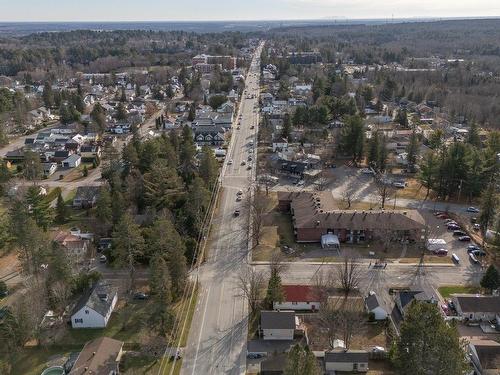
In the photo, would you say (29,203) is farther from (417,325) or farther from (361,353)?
(417,325)

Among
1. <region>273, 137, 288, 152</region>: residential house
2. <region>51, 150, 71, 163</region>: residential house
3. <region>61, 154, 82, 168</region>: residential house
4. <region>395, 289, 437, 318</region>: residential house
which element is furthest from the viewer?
<region>273, 137, 288, 152</region>: residential house

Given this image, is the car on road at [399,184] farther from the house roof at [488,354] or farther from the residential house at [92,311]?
the residential house at [92,311]

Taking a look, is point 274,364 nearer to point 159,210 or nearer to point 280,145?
point 159,210

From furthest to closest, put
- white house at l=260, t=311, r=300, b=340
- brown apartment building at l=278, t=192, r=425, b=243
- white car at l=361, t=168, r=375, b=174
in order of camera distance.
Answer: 1. white car at l=361, t=168, r=375, b=174
2. brown apartment building at l=278, t=192, r=425, b=243
3. white house at l=260, t=311, r=300, b=340

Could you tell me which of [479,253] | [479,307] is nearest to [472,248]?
[479,253]

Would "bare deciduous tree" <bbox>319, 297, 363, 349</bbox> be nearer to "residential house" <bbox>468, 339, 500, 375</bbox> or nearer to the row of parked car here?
"residential house" <bbox>468, 339, 500, 375</bbox>

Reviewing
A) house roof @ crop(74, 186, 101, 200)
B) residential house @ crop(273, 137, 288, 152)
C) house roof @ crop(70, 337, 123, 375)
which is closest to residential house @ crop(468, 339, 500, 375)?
house roof @ crop(70, 337, 123, 375)
